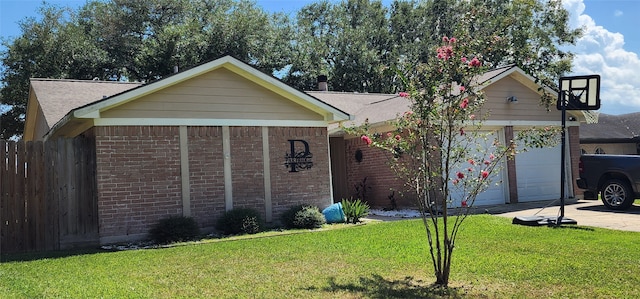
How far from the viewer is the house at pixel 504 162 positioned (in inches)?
600

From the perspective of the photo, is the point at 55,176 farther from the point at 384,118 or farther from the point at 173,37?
the point at 173,37

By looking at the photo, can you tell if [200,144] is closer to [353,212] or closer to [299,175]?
[299,175]

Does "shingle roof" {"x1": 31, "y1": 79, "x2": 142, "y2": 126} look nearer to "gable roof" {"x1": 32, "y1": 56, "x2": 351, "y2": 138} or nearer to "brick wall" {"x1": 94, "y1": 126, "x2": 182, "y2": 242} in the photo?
"gable roof" {"x1": 32, "y1": 56, "x2": 351, "y2": 138}

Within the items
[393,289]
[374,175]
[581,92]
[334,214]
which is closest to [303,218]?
[334,214]

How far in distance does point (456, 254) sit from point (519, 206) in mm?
7922

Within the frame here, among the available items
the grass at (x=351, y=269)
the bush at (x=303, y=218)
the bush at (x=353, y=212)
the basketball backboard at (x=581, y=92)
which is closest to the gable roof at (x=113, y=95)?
the bush at (x=353, y=212)

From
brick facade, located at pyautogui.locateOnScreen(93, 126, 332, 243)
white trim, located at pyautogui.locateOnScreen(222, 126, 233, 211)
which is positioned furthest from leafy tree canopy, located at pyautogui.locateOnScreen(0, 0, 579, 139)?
white trim, located at pyautogui.locateOnScreen(222, 126, 233, 211)

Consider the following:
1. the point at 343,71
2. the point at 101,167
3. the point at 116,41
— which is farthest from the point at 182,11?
the point at 101,167

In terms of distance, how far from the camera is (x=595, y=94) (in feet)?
35.9

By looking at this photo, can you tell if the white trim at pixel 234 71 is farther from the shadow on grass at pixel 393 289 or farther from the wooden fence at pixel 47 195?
the shadow on grass at pixel 393 289

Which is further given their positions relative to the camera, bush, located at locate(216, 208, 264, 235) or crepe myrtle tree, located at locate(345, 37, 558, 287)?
bush, located at locate(216, 208, 264, 235)

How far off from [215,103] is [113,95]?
219cm

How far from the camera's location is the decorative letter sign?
40.7 ft

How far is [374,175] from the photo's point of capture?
52.4 ft
